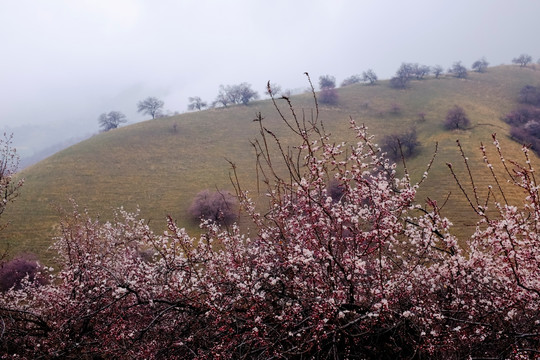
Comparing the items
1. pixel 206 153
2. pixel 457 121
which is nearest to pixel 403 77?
pixel 457 121

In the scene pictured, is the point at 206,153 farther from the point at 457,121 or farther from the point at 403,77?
the point at 403,77

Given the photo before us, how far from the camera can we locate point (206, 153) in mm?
61969

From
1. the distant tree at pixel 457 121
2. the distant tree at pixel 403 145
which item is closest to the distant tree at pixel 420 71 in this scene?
the distant tree at pixel 457 121

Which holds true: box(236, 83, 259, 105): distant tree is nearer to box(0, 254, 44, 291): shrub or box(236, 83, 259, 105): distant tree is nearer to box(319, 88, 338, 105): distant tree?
box(319, 88, 338, 105): distant tree

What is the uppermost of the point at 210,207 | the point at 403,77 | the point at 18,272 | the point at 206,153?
the point at 403,77

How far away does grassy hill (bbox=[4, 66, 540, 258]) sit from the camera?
41.9 meters

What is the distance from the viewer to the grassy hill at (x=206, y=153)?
41938mm

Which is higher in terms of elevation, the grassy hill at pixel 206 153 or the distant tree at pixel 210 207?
the grassy hill at pixel 206 153

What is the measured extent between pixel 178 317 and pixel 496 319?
6488 millimetres

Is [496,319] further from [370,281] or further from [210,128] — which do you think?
[210,128]

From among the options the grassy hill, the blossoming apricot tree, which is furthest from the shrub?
the blossoming apricot tree

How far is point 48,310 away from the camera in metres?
10.6

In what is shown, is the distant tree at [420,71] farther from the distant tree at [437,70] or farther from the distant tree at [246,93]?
the distant tree at [246,93]

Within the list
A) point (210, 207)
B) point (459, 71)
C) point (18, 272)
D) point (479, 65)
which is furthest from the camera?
point (479, 65)
